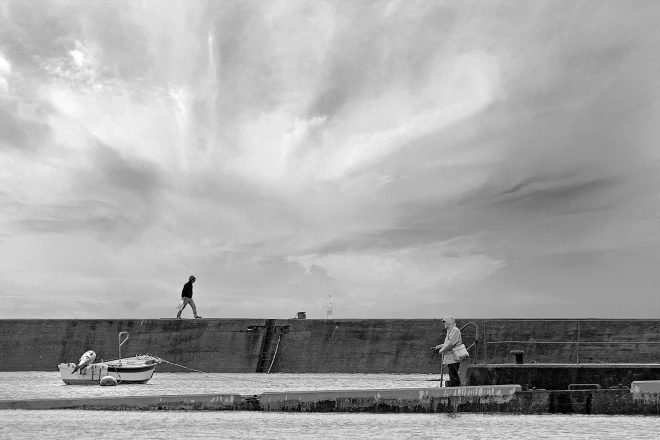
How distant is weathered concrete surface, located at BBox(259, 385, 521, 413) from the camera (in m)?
16.0

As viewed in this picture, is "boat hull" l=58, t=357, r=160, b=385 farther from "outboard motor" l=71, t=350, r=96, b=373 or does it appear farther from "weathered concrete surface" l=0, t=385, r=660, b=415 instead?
"weathered concrete surface" l=0, t=385, r=660, b=415

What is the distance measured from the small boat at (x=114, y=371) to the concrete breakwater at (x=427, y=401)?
11.4 meters

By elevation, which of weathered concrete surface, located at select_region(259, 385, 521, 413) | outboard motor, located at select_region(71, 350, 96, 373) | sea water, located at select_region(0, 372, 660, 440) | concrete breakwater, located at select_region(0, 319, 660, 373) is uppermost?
concrete breakwater, located at select_region(0, 319, 660, 373)

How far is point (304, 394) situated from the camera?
16.2 m

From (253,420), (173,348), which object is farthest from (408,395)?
(173,348)

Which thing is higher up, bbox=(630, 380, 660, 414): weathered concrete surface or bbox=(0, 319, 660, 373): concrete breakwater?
bbox=(0, 319, 660, 373): concrete breakwater

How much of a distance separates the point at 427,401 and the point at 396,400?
0.54 metres

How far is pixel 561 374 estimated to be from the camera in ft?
57.5

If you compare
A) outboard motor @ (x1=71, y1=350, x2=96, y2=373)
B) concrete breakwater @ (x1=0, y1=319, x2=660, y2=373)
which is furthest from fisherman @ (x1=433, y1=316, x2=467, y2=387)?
outboard motor @ (x1=71, y1=350, x2=96, y2=373)

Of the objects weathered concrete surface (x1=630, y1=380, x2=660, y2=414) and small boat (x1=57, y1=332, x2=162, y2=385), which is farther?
small boat (x1=57, y1=332, x2=162, y2=385)

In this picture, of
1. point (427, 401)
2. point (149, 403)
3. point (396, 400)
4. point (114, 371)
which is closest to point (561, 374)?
point (427, 401)

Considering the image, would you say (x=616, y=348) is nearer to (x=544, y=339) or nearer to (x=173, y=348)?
(x=544, y=339)

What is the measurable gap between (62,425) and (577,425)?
7.59 metres

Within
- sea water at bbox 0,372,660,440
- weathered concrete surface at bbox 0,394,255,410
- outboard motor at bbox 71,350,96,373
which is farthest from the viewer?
outboard motor at bbox 71,350,96,373
